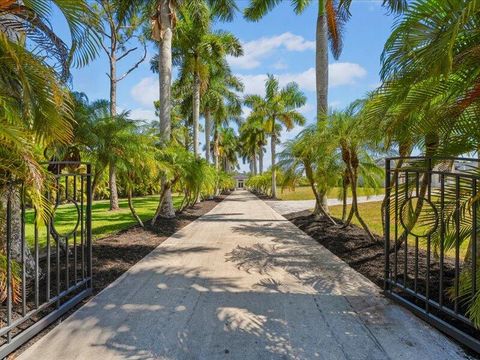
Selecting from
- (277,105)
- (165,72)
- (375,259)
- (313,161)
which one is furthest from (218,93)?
(375,259)

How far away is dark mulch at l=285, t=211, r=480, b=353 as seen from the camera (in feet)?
15.1

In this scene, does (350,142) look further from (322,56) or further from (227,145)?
(227,145)

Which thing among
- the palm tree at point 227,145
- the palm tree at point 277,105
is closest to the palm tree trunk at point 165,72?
the palm tree at point 277,105

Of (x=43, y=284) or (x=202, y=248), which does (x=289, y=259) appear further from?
(x=43, y=284)

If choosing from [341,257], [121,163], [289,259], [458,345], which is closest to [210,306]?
[458,345]

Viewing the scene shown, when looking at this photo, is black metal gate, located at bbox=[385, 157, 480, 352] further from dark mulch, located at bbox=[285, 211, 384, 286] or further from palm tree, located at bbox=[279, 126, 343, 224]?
palm tree, located at bbox=[279, 126, 343, 224]

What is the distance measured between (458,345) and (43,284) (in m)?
4.71

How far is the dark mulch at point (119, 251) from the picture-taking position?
5092 millimetres

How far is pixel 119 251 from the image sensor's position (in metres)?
7.41

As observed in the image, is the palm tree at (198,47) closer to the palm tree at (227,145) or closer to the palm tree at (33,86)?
the palm tree at (33,86)

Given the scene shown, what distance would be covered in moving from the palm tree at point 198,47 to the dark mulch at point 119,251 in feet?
30.9

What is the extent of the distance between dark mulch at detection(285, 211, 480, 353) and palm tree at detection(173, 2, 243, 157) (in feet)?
36.6

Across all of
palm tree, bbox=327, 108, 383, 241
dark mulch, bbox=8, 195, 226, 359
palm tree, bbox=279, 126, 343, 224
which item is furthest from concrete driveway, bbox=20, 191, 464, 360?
palm tree, bbox=279, 126, 343, 224

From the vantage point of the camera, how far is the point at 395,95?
4.01 metres
